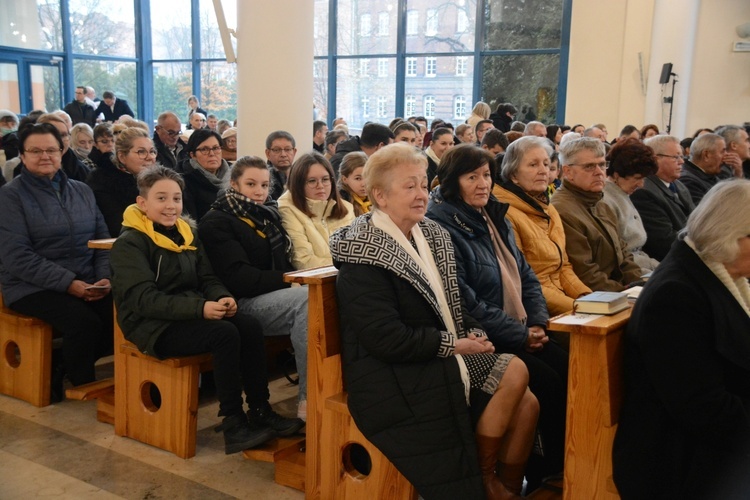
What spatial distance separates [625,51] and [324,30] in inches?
222

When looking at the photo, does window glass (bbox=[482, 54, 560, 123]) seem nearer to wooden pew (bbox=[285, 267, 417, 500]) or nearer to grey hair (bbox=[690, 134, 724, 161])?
grey hair (bbox=[690, 134, 724, 161])

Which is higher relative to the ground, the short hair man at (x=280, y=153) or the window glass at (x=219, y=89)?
the window glass at (x=219, y=89)

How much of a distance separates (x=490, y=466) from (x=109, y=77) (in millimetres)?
14535

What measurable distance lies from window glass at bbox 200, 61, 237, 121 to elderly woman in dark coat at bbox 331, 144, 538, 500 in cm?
1300

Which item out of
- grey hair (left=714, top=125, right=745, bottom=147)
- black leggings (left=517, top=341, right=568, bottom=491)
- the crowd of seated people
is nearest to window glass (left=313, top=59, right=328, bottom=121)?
grey hair (left=714, top=125, right=745, bottom=147)

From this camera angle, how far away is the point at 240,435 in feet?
9.51

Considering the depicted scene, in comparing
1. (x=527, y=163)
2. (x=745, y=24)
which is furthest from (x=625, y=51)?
(x=527, y=163)

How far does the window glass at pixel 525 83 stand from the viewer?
1217 centimetres

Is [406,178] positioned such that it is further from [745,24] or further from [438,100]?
[438,100]

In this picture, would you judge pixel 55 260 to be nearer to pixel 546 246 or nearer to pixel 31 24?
pixel 546 246

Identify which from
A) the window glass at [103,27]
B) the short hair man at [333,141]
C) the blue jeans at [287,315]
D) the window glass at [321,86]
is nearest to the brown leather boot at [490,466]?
the blue jeans at [287,315]

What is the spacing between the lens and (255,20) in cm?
537

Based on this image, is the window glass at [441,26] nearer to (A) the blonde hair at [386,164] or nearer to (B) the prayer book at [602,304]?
(A) the blonde hair at [386,164]

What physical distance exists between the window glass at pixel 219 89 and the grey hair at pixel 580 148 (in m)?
12.1
